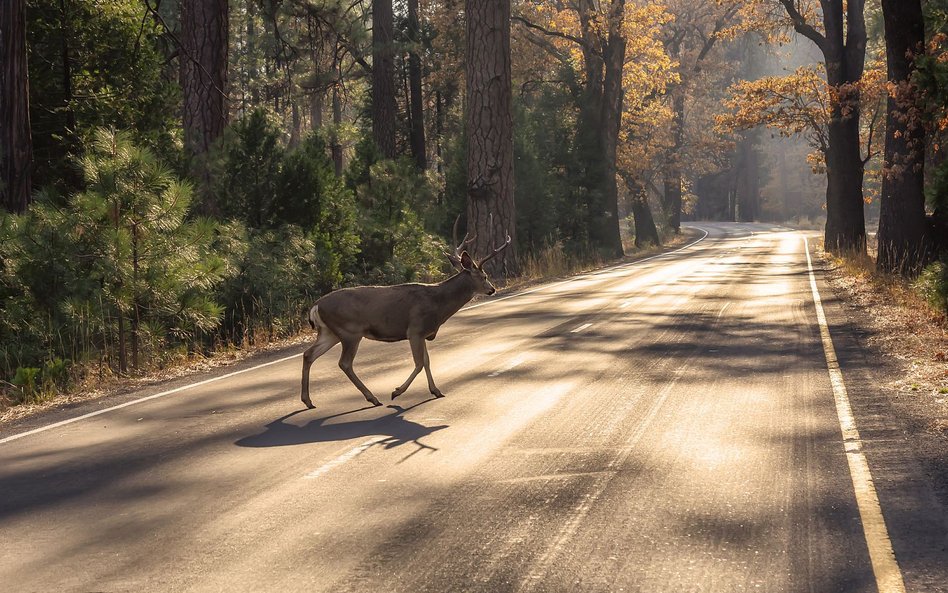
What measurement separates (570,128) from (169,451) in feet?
122

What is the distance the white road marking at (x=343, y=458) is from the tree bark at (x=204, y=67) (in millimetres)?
12882

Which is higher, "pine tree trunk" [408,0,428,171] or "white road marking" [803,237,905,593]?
"pine tree trunk" [408,0,428,171]

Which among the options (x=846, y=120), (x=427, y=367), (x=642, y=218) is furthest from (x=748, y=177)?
(x=427, y=367)

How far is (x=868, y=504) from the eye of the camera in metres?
6.84

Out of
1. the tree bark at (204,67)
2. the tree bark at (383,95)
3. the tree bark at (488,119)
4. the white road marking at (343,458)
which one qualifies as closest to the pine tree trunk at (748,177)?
the tree bark at (383,95)

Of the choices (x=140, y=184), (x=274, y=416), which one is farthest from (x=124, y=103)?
(x=274, y=416)

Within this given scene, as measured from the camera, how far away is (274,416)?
10.4 metres

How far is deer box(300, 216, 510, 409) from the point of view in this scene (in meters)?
10.4

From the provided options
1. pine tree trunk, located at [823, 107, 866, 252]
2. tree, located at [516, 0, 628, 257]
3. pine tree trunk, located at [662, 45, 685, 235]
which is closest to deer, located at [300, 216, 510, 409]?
pine tree trunk, located at [823, 107, 866, 252]

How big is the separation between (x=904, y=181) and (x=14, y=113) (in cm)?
1907

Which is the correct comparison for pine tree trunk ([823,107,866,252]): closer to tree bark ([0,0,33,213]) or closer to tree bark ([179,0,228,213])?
tree bark ([179,0,228,213])

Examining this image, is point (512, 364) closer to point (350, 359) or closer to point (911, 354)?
point (350, 359)

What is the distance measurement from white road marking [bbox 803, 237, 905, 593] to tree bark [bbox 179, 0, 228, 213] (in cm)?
1379

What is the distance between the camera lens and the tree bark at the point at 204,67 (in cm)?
2047
